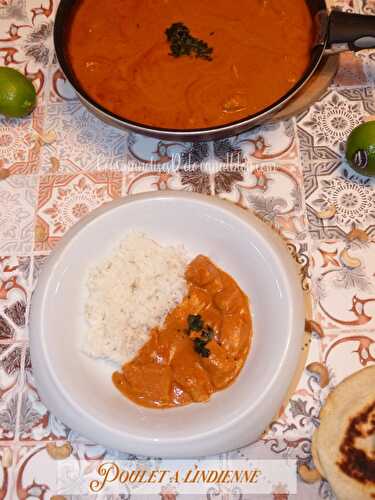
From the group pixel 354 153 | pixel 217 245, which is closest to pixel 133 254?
pixel 217 245

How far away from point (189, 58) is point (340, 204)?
0.74 m

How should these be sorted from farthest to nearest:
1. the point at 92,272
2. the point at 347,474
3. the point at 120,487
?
the point at 92,272 < the point at 120,487 < the point at 347,474

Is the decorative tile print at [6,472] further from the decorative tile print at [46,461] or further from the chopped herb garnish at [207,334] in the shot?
the chopped herb garnish at [207,334]

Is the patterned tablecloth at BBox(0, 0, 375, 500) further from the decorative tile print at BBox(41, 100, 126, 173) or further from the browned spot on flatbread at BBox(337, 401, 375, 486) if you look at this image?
the browned spot on flatbread at BBox(337, 401, 375, 486)

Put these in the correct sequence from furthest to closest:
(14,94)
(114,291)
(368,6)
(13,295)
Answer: (368,6) < (14,94) < (13,295) < (114,291)

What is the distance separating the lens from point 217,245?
175 cm

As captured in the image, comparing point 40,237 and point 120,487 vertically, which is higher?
point 40,237

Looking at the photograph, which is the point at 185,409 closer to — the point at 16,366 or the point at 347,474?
the point at 347,474

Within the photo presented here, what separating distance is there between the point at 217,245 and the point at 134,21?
35.2 inches

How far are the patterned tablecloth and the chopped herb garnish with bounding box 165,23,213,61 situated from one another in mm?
326

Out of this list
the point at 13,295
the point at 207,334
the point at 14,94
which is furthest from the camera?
the point at 14,94

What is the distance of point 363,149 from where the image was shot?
5.89ft

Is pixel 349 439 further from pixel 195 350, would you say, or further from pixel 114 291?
pixel 114 291

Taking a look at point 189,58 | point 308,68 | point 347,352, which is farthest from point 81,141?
point 347,352
